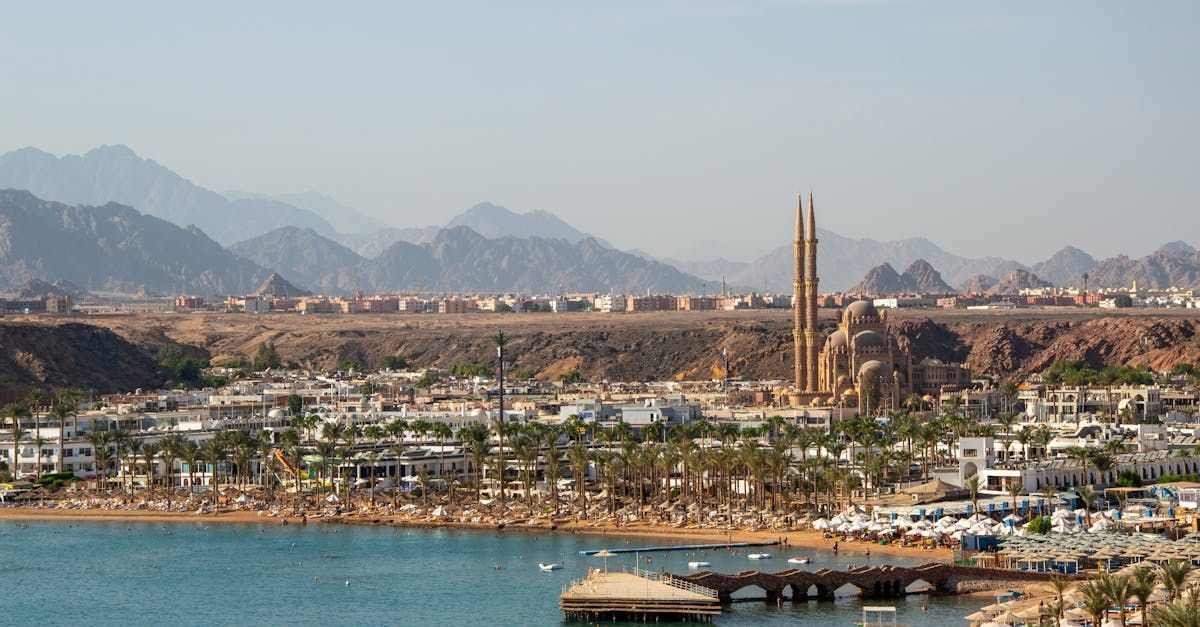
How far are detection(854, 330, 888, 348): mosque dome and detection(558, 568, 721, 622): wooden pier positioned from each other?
83247mm

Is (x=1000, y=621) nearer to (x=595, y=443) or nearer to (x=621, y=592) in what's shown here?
(x=621, y=592)

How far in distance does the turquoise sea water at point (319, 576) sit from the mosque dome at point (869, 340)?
202 ft

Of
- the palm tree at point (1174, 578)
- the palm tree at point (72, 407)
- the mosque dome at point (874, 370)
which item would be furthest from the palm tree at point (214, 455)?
the palm tree at point (1174, 578)

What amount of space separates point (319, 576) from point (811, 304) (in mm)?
81181

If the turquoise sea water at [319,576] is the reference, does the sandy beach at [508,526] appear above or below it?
above

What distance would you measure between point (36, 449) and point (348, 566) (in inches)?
1644

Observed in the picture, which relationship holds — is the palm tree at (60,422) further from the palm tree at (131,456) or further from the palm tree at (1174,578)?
the palm tree at (1174,578)

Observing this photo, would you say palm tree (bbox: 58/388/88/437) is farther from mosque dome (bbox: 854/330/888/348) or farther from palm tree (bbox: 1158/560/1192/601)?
palm tree (bbox: 1158/560/1192/601)

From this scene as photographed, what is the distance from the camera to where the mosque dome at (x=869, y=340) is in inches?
5733

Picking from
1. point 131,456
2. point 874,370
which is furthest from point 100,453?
point 874,370

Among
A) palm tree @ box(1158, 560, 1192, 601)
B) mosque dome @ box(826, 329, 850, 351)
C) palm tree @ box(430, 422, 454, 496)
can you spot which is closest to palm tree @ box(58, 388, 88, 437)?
palm tree @ box(430, 422, 454, 496)

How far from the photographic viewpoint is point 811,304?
152 m

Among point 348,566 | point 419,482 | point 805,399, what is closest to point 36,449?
point 419,482

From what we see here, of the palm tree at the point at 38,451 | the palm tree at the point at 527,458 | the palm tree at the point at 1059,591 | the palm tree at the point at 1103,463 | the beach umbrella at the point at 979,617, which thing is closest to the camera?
the palm tree at the point at 1059,591
